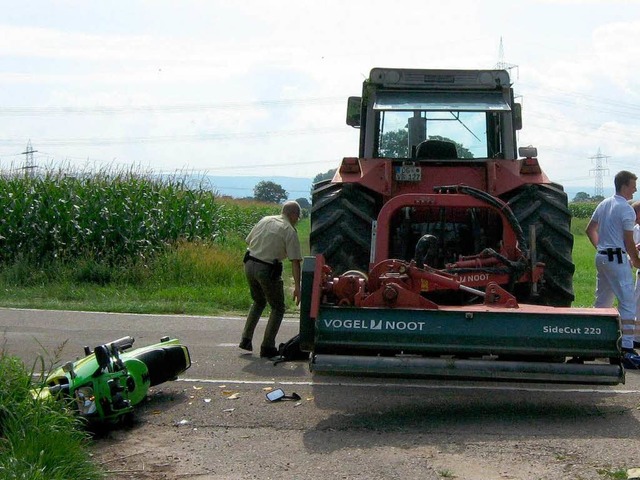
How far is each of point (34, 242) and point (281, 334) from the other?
8.05m

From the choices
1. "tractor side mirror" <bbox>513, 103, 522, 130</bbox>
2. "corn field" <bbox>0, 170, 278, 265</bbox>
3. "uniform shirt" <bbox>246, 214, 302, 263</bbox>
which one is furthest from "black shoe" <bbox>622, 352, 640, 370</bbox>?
"corn field" <bbox>0, 170, 278, 265</bbox>

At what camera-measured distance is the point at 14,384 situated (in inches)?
241

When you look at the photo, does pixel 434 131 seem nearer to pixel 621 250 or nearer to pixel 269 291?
pixel 621 250

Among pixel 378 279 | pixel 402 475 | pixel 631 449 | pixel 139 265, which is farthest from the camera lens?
pixel 139 265

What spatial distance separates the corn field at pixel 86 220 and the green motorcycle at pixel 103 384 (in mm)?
9710

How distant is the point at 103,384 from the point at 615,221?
5230mm

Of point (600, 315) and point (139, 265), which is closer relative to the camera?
point (600, 315)

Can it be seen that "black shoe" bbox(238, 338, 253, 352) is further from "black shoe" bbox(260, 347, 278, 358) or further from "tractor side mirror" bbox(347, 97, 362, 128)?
"tractor side mirror" bbox(347, 97, 362, 128)

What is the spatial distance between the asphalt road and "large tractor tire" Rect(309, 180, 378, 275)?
1.10m

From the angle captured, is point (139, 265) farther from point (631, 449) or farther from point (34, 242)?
point (631, 449)

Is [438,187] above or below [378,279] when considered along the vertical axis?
above

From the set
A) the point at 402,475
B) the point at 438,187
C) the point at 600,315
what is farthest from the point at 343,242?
the point at 402,475

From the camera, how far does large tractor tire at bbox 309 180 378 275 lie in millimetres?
8484

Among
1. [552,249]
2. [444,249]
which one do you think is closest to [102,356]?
[444,249]
